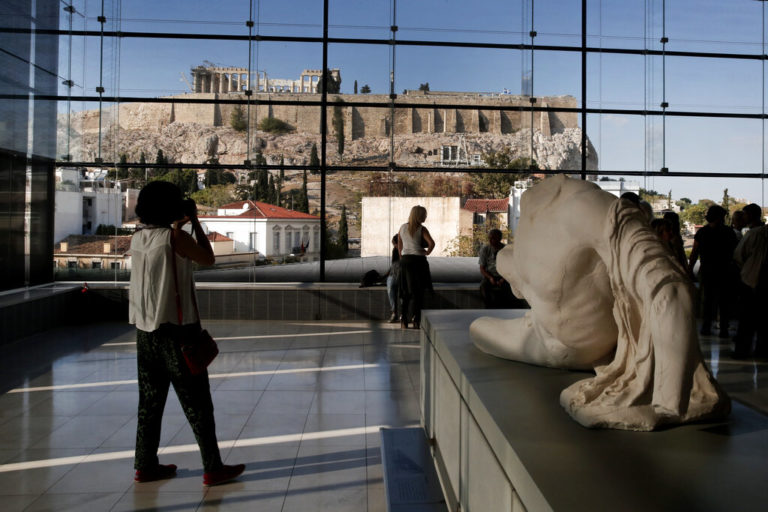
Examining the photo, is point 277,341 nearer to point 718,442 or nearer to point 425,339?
point 425,339

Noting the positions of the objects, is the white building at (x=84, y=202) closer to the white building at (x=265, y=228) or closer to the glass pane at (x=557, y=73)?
the white building at (x=265, y=228)

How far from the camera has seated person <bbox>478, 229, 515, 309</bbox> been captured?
706 centimetres

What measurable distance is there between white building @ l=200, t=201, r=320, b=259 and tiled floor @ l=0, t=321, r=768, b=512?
9.35 feet

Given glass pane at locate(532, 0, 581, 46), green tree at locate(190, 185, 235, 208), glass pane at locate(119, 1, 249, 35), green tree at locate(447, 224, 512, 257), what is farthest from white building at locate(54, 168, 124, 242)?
glass pane at locate(532, 0, 581, 46)

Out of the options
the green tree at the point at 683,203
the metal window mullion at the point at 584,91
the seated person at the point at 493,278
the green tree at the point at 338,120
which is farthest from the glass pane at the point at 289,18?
the green tree at the point at 683,203

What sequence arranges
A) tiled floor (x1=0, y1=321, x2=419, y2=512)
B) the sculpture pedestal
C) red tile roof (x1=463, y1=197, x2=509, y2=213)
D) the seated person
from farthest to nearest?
1. red tile roof (x1=463, y1=197, x2=509, y2=213)
2. the seated person
3. tiled floor (x1=0, y1=321, x2=419, y2=512)
4. the sculpture pedestal

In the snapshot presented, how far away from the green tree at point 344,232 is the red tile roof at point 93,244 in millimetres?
3008

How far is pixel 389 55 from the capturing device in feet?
32.2

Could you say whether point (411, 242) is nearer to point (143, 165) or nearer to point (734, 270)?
point (734, 270)

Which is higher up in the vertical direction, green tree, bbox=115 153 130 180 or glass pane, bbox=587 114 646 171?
glass pane, bbox=587 114 646 171

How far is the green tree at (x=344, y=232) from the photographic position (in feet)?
31.7

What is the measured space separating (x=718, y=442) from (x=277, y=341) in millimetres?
5684

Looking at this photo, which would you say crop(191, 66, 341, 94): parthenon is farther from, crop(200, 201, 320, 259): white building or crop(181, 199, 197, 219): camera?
crop(181, 199, 197, 219): camera

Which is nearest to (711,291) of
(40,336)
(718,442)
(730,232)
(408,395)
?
(730,232)
